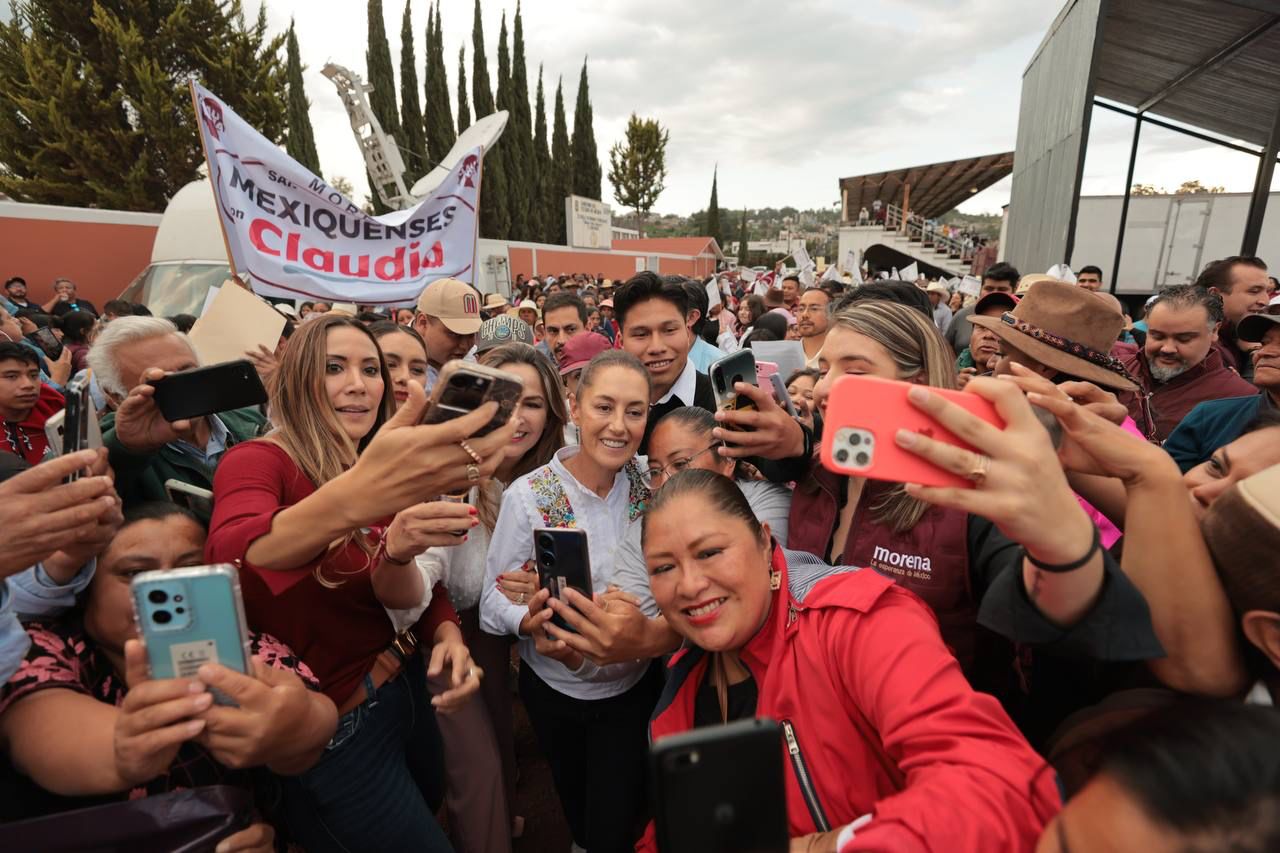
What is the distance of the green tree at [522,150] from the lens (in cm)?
3127

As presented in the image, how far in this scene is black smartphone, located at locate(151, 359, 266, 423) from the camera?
2.00m

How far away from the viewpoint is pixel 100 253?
484 inches

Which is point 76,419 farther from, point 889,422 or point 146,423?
point 889,422

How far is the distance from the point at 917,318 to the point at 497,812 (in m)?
2.33

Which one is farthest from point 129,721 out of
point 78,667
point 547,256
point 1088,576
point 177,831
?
point 547,256

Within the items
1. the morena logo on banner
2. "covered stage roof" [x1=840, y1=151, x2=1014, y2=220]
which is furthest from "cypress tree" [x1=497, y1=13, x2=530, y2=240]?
the morena logo on banner

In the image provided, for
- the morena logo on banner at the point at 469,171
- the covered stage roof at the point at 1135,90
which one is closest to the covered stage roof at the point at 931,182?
the covered stage roof at the point at 1135,90

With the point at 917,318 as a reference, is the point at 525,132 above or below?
above

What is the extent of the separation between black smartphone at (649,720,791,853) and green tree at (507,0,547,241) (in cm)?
3275

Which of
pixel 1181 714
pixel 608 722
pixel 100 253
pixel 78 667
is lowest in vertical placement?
pixel 608 722

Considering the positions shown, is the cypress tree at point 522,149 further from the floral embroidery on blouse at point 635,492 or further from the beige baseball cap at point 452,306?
the floral embroidery on blouse at point 635,492

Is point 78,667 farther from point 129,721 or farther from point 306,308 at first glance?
point 306,308

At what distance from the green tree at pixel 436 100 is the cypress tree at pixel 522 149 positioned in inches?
128

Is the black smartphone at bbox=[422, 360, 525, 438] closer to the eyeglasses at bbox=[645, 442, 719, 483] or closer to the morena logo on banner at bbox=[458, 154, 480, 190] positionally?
the eyeglasses at bbox=[645, 442, 719, 483]
